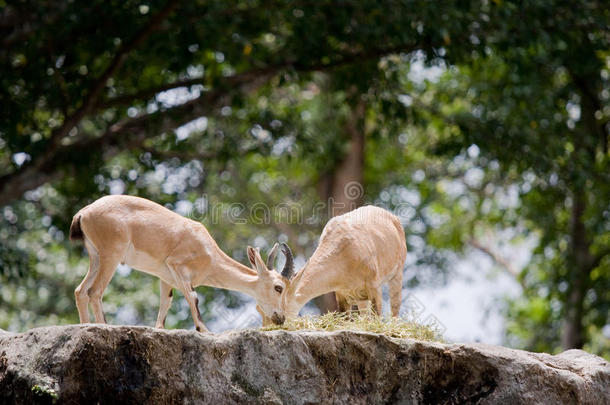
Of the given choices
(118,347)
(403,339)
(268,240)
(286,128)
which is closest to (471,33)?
(286,128)

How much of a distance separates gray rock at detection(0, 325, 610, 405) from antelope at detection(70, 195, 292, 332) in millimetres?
766

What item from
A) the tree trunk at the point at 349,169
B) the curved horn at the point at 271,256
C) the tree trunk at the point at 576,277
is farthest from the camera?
the tree trunk at the point at 349,169

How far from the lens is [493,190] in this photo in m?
21.9

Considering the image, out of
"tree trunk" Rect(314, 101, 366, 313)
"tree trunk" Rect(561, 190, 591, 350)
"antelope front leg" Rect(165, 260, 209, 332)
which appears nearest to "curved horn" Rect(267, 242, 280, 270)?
"antelope front leg" Rect(165, 260, 209, 332)

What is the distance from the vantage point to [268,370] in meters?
6.39

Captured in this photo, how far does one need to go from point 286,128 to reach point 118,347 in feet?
35.9

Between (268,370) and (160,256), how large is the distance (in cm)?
147

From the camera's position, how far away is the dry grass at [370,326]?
714 centimetres

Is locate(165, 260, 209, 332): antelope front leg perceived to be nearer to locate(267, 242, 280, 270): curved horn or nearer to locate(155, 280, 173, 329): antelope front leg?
locate(155, 280, 173, 329): antelope front leg

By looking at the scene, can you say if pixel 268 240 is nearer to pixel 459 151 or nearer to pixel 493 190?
pixel 459 151

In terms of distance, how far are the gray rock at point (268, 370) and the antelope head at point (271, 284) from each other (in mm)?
666

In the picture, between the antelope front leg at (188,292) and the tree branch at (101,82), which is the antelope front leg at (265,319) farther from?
the tree branch at (101,82)

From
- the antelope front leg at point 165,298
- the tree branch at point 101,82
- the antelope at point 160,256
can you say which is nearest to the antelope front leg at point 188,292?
the antelope at point 160,256

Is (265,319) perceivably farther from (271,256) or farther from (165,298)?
(165,298)
